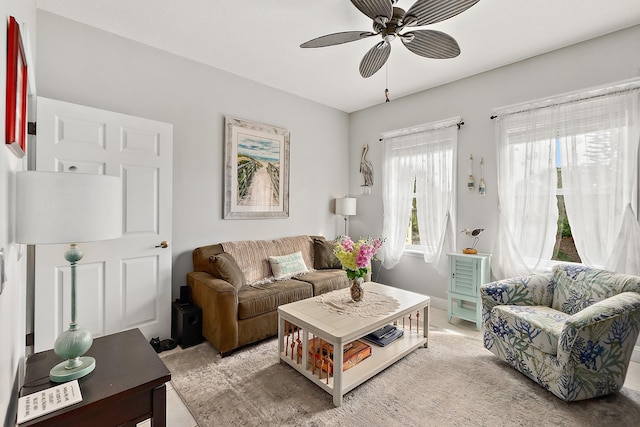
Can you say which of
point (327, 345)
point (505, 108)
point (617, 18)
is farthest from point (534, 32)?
point (327, 345)

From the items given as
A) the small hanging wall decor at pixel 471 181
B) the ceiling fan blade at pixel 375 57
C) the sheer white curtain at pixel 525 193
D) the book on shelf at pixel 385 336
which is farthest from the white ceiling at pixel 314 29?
the book on shelf at pixel 385 336

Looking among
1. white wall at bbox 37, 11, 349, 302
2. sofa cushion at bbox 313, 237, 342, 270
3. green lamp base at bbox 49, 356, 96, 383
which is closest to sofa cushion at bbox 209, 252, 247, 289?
white wall at bbox 37, 11, 349, 302

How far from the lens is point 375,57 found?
7.58 feet

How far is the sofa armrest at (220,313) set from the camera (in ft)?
7.93

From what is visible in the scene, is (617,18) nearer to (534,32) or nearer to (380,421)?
(534,32)

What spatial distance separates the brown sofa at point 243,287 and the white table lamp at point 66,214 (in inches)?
51.6

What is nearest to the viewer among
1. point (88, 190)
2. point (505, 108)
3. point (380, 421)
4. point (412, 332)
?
point (88, 190)

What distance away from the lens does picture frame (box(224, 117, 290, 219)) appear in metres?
3.34

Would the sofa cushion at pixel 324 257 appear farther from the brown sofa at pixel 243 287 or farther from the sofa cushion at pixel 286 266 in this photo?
the sofa cushion at pixel 286 266

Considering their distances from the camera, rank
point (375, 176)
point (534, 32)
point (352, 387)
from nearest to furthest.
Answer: point (352, 387)
point (534, 32)
point (375, 176)

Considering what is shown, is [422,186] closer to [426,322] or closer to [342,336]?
[426,322]

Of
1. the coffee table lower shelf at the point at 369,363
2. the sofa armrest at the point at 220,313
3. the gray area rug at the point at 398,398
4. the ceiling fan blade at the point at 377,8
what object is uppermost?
the ceiling fan blade at the point at 377,8

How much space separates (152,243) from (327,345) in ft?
5.74

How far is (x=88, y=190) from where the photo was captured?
1.05m
